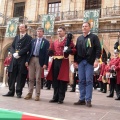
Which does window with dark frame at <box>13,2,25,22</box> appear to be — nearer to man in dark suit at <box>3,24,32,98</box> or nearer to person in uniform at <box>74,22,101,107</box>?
man in dark suit at <box>3,24,32,98</box>

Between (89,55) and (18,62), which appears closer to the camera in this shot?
(89,55)

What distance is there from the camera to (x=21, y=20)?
19.0 metres

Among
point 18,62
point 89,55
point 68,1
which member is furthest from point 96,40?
point 68,1

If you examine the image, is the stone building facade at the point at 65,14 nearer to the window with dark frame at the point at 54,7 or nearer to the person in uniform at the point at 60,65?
the window with dark frame at the point at 54,7

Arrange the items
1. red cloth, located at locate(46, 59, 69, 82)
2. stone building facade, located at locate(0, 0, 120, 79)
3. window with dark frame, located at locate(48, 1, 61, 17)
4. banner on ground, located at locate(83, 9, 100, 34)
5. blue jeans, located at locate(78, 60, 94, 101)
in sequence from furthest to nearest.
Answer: window with dark frame, located at locate(48, 1, 61, 17) < stone building facade, located at locate(0, 0, 120, 79) < banner on ground, located at locate(83, 9, 100, 34) < red cloth, located at locate(46, 59, 69, 82) < blue jeans, located at locate(78, 60, 94, 101)

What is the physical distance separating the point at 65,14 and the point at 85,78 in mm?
13239

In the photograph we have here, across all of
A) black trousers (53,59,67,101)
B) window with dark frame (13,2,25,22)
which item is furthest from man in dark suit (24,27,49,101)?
window with dark frame (13,2,25,22)

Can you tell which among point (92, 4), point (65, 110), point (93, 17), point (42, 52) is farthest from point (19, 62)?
point (92, 4)

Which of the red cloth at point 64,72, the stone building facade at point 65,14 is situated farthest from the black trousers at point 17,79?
the stone building facade at point 65,14

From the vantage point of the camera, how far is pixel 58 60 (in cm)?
467

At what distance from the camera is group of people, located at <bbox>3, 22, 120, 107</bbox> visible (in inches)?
173

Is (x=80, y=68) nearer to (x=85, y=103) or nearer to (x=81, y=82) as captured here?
(x=81, y=82)

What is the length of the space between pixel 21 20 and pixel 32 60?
14.8m

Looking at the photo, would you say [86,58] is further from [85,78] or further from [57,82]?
[57,82]
